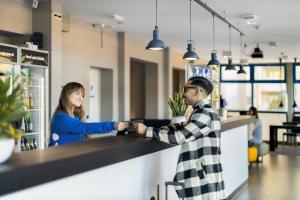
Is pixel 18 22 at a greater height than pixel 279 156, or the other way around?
pixel 18 22

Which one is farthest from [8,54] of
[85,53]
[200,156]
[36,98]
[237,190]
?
[237,190]

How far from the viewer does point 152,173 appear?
3.39 metres

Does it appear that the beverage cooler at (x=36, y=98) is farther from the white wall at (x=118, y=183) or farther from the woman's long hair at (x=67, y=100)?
the white wall at (x=118, y=183)

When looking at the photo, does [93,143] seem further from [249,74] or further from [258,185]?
[249,74]

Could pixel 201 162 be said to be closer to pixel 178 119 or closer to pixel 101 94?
pixel 178 119

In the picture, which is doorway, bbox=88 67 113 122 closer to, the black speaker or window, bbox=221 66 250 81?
the black speaker

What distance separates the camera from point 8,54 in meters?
5.27

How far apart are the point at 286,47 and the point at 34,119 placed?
832 centimetres

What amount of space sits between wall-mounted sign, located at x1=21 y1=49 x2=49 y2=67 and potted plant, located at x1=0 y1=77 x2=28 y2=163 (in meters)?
3.88

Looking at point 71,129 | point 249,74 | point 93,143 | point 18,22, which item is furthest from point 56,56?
point 249,74

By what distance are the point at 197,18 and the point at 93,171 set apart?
5.46 meters

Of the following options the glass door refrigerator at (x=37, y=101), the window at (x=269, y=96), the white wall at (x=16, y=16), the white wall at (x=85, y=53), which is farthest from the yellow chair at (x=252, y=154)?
the window at (x=269, y=96)

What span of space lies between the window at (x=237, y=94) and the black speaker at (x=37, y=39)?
10792mm

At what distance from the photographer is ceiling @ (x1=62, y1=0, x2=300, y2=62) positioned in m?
6.39
